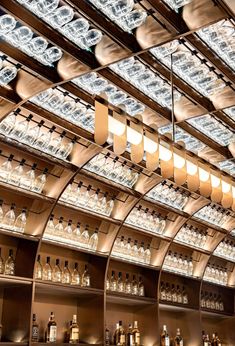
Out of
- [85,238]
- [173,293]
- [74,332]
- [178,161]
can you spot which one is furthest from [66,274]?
[178,161]

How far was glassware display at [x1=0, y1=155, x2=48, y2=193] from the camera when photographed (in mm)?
3629

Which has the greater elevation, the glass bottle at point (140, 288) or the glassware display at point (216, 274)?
the glassware display at point (216, 274)

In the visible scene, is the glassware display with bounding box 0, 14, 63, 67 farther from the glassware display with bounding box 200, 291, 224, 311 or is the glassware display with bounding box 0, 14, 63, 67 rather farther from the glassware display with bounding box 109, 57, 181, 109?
the glassware display with bounding box 200, 291, 224, 311

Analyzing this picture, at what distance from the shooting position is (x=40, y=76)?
2.87 meters

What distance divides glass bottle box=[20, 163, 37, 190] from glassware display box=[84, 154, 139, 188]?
0.45 m

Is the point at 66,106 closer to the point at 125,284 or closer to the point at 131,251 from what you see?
the point at 131,251

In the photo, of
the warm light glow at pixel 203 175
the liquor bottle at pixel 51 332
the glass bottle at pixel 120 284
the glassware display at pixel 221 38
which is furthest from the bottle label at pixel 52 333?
the glassware display at pixel 221 38

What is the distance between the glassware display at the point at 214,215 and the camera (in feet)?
18.3

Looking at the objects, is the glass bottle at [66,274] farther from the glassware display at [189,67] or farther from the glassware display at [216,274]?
the glassware display at [216,274]

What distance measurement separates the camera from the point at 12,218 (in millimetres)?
3818

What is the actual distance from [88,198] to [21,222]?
2.29 ft

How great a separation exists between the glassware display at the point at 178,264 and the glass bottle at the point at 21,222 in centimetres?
207

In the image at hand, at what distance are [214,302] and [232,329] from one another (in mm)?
413

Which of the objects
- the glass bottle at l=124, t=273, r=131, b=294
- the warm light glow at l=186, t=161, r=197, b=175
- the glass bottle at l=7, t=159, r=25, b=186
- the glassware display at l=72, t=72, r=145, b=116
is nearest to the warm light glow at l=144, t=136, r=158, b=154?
the warm light glow at l=186, t=161, r=197, b=175
